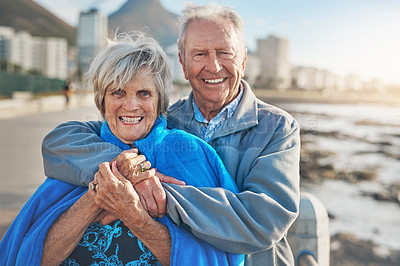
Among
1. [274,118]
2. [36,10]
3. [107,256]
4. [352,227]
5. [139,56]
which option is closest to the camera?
[107,256]

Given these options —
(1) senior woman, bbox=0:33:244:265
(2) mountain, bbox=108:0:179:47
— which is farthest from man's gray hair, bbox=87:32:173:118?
(2) mountain, bbox=108:0:179:47

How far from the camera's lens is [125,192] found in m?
1.43

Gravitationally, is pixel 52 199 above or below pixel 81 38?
below

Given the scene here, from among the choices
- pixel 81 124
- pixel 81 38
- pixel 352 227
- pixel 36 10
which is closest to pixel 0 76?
pixel 352 227

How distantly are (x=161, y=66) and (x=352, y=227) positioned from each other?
726 centimetres

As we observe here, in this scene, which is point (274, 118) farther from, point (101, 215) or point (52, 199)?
point (52, 199)

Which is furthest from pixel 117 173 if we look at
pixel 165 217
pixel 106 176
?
pixel 165 217

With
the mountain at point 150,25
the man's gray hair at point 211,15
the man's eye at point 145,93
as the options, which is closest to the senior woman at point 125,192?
the man's eye at point 145,93

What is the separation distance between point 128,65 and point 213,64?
1.65 ft

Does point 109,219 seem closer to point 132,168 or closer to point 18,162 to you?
point 132,168

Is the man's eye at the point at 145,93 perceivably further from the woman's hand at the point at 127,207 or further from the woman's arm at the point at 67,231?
the woman's arm at the point at 67,231

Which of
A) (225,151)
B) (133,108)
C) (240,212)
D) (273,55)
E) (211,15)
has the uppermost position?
(273,55)

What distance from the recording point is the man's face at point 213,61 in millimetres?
1917

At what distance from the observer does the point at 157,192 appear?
1474 millimetres
